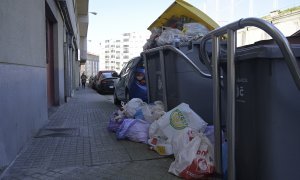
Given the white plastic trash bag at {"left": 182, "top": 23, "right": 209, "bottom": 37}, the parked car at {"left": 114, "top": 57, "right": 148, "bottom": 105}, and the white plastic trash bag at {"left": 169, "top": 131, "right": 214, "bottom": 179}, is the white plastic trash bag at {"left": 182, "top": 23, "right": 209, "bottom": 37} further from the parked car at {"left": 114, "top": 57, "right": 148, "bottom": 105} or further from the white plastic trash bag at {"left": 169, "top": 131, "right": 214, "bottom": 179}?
the white plastic trash bag at {"left": 169, "top": 131, "right": 214, "bottom": 179}

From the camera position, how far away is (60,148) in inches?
210

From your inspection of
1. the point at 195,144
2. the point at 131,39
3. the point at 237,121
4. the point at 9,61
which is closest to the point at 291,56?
the point at 237,121

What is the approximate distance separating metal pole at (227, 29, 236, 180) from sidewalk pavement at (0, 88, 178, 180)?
859mm

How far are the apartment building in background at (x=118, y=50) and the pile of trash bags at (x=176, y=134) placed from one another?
84.7 m

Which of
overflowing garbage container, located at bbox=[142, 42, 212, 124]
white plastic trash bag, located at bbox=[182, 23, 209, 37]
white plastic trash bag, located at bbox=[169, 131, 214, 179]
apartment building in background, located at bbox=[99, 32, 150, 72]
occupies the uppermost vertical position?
apartment building in background, located at bbox=[99, 32, 150, 72]

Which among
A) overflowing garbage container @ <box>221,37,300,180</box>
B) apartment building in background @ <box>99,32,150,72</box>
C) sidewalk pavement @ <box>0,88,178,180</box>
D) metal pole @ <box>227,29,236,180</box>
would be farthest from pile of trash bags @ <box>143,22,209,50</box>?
apartment building in background @ <box>99,32,150,72</box>

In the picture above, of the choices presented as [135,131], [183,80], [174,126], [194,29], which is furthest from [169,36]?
[174,126]

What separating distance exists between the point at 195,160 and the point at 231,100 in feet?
2.88

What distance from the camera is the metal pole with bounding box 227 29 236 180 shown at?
3.24 meters

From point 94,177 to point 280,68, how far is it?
2280 millimetres

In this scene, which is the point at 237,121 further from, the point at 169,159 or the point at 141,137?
the point at 141,137

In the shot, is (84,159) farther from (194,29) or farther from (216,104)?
(194,29)

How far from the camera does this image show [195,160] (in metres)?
3.79

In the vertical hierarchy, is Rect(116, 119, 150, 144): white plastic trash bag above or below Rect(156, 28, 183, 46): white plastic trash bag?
below
